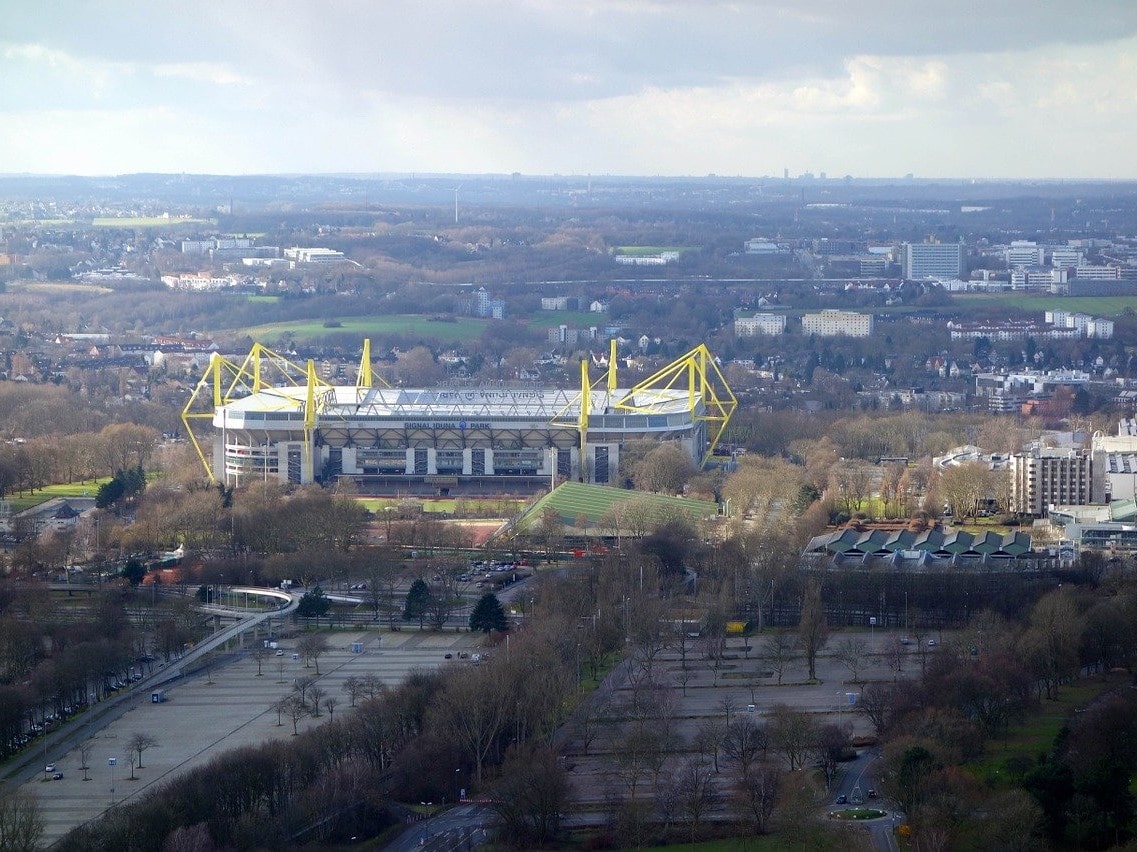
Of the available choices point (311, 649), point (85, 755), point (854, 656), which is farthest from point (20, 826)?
point (854, 656)

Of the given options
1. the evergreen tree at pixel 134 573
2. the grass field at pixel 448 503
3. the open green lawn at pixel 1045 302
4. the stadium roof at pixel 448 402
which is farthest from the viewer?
the open green lawn at pixel 1045 302

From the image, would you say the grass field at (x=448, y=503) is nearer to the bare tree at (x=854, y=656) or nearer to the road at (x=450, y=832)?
the bare tree at (x=854, y=656)

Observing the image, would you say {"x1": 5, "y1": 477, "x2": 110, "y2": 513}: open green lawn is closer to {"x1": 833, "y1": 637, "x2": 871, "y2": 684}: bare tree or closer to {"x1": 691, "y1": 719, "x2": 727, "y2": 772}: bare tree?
{"x1": 833, "y1": 637, "x2": 871, "y2": 684}: bare tree

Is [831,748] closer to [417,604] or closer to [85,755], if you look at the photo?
[85,755]

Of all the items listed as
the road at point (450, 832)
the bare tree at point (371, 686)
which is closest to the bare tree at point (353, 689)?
the bare tree at point (371, 686)

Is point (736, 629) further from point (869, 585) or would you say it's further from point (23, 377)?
point (23, 377)
